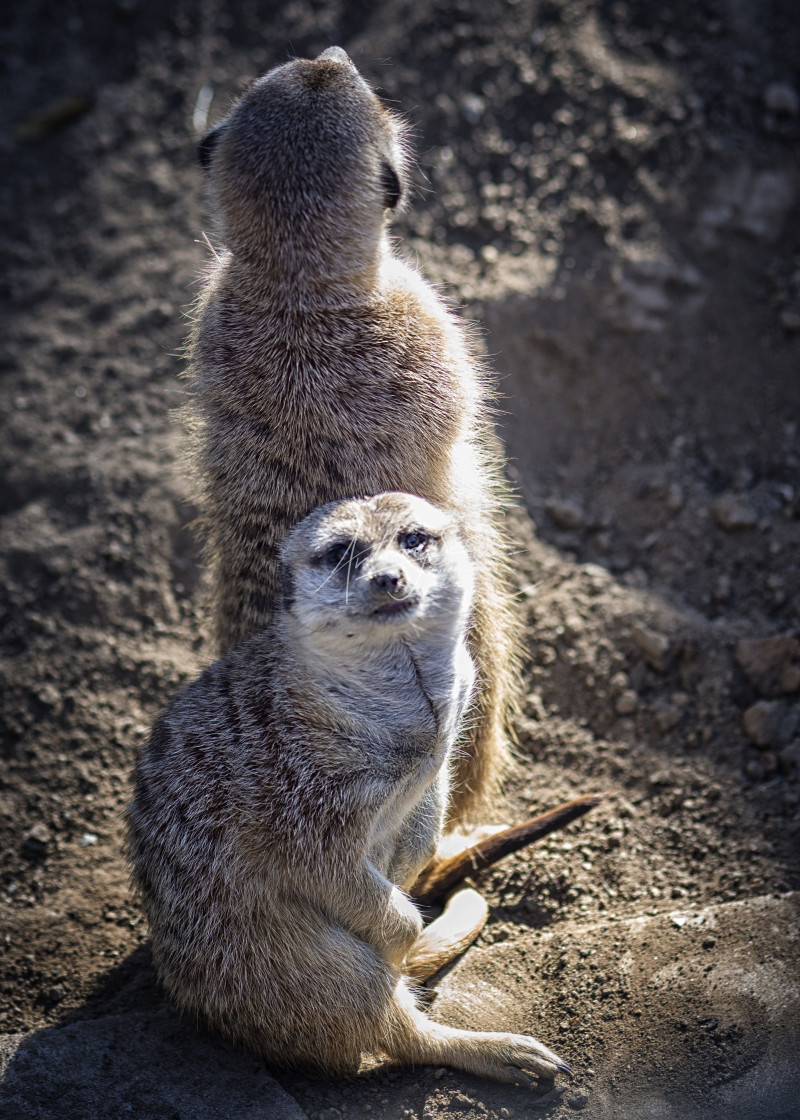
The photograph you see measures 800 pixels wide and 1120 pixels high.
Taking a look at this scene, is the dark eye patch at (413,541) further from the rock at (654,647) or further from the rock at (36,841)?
the rock at (36,841)

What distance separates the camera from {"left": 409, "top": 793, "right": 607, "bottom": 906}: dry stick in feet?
8.55

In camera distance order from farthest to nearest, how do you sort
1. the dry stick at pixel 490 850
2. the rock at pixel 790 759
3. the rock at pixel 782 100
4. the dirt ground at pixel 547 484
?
the rock at pixel 782 100 → the rock at pixel 790 759 → the dry stick at pixel 490 850 → the dirt ground at pixel 547 484

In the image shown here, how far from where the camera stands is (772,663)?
309cm

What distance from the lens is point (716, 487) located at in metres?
3.63

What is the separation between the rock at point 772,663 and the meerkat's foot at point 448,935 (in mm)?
1163

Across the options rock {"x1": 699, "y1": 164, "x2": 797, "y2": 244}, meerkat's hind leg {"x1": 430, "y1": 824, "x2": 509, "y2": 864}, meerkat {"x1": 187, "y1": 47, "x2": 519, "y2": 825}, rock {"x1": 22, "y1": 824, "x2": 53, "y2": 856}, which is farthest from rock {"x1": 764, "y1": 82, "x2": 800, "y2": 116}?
rock {"x1": 22, "y1": 824, "x2": 53, "y2": 856}

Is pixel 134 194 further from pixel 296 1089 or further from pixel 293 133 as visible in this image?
pixel 296 1089

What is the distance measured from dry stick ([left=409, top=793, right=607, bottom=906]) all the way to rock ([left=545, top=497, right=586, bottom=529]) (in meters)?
1.30

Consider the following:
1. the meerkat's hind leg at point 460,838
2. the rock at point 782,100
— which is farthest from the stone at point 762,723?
the rock at point 782,100

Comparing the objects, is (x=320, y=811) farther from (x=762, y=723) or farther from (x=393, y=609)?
(x=762, y=723)

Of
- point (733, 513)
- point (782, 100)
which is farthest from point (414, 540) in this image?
point (782, 100)

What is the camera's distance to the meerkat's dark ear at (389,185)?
264 centimetres

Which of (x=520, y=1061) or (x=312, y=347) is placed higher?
(x=312, y=347)

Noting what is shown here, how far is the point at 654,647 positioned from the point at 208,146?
2128 millimetres
